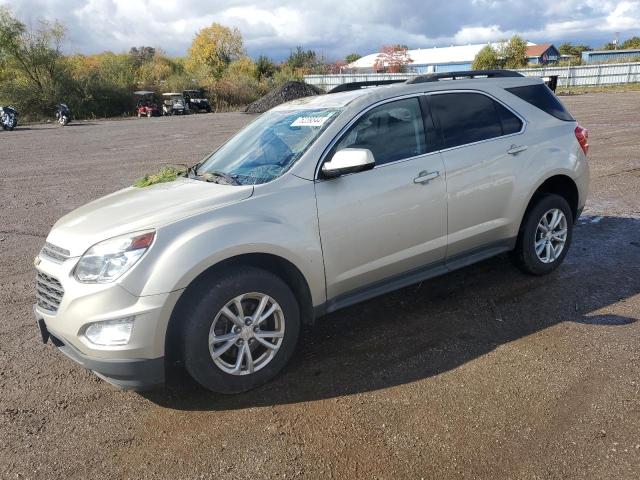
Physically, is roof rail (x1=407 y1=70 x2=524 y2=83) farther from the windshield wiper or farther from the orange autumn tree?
the orange autumn tree

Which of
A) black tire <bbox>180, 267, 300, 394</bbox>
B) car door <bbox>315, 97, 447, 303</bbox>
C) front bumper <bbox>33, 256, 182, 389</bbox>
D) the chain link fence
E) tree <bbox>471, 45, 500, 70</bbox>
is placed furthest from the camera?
tree <bbox>471, 45, 500, 70</bbox>

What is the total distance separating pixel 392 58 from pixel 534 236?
9049 cm

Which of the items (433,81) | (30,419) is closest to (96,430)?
(30,419)

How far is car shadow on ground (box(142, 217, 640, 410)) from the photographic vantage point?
136 inches

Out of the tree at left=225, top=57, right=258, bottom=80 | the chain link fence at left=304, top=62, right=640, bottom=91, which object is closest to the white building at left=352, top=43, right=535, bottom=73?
the tree at left=225, top=57, right=258, bottom=80

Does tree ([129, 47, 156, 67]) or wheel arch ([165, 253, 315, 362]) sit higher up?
tree ([129, 47, 156, 67])

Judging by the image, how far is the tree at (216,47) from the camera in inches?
3063

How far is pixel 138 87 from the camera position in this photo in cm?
4741

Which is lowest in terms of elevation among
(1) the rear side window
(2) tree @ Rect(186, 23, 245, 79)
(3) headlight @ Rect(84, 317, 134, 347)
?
(3) headlight @ Rect(84, 317, 134, 347)

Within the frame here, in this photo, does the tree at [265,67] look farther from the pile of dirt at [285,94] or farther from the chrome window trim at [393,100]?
the chrome window trim at [393,100]

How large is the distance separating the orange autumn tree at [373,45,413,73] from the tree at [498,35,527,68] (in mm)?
27128

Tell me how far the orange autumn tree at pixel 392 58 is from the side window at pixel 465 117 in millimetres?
87494

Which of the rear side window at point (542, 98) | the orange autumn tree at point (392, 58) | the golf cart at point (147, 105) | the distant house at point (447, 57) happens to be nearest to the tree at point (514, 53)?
the distant house at point (447, 57)

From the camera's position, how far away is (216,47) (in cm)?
7862
